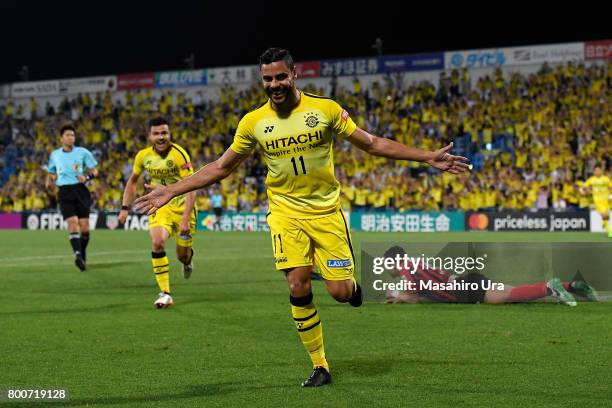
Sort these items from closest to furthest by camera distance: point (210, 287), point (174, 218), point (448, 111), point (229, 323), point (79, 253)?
point (229, 323), point (174, 218), point (210, 287), point (79, 253), point (448, 111)

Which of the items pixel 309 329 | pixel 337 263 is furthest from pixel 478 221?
pixel 309 329

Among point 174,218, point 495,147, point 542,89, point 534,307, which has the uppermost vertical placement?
point 542,89

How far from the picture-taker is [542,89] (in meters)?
41.9

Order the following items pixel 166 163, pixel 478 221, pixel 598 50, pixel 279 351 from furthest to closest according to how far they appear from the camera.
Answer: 1. pixel 598 50
2. pixel 478 221
3. pixel 166 163
4. pixel 279 351

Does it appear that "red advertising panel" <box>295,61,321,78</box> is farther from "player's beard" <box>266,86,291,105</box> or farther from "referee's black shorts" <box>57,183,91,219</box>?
"player's beard" <box>266,86,291,105</box>

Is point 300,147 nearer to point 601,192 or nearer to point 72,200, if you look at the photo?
point 72,200

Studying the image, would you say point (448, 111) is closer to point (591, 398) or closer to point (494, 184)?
point (494, 184)

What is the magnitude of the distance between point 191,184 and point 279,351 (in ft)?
7.16

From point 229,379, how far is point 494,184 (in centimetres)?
3212

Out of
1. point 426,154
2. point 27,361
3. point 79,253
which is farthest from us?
point 79,253

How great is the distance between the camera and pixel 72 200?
18.1 metres

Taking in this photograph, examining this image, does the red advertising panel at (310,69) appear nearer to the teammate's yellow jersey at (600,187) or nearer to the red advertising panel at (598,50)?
the red advertising panel at (598,50)

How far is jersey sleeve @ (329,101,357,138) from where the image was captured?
6777mm

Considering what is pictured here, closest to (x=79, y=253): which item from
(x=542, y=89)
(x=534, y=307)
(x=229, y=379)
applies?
(x=534, y=307)
